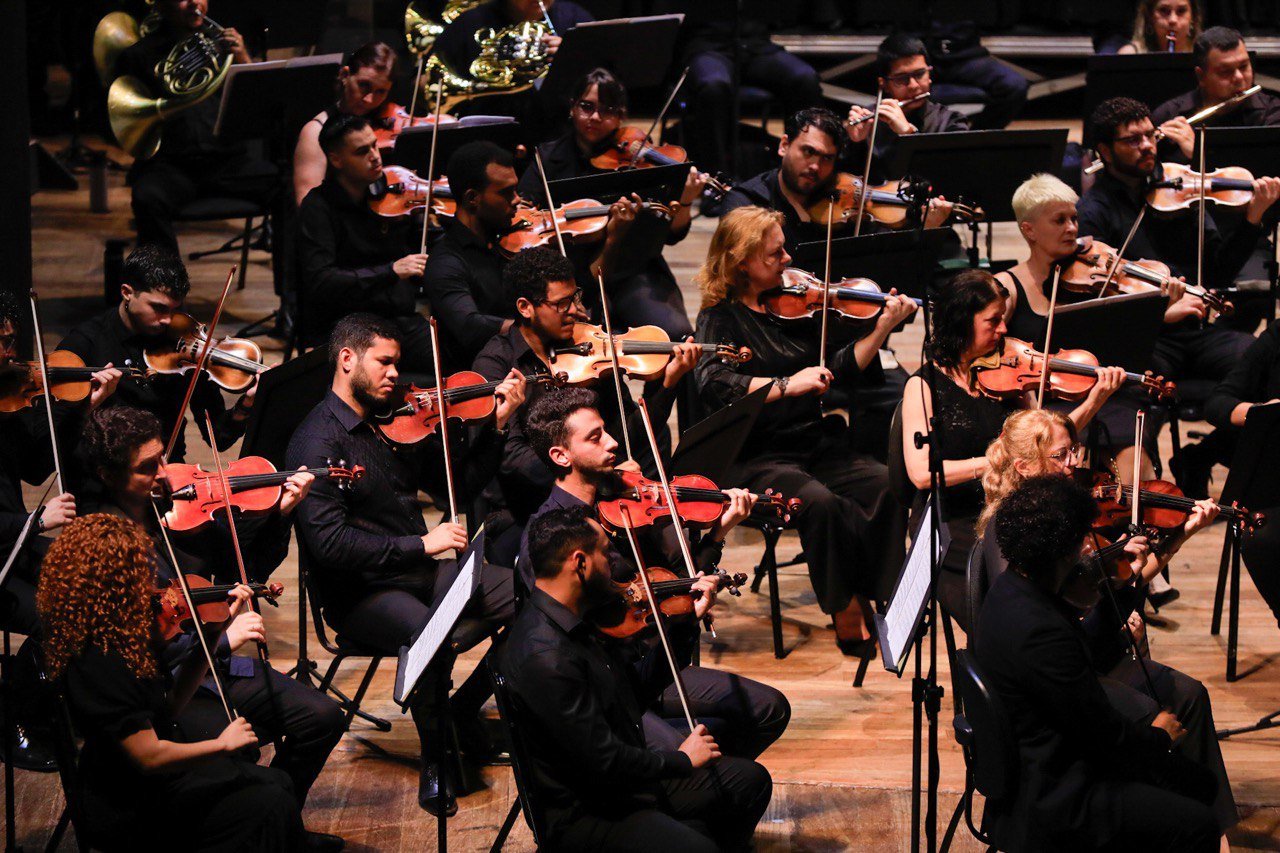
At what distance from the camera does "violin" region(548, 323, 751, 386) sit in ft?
14.6

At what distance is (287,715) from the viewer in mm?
3480

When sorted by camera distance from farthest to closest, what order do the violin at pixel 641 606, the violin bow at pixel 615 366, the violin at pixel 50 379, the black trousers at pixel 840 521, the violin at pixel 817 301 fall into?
1. the violin at pixel 817 301
2. the black trousers at pixel 840 521
3. the violin bow at pixel 615 366
4. the violin at pixel 50 379
5. the violin at pixel 641 606

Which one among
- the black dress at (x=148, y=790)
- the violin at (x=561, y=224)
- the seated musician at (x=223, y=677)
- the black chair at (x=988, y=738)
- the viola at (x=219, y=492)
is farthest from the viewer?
the violin at (x=561, y=224)

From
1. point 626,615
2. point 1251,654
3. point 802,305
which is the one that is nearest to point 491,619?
point 626,615

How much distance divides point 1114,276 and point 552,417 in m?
2.07

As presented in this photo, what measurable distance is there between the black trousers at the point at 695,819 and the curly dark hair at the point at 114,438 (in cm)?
132

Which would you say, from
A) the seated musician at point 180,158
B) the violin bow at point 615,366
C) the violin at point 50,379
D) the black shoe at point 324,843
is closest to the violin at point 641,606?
the violin bow at point 615,366

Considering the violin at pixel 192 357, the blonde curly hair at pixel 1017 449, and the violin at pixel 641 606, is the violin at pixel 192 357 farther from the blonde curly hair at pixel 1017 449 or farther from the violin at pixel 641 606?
the blonde curly hair at pixel 1017 449

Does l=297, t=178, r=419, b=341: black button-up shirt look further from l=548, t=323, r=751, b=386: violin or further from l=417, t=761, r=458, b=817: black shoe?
l=417, t=761, r=458, b=817: black shoe

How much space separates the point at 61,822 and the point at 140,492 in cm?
74

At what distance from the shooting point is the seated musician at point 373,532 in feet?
12.5

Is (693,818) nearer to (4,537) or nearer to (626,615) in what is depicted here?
(626,615)

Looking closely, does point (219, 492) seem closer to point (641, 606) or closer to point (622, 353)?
point (641, 606)

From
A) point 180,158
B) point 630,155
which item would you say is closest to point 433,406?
point 630,155
